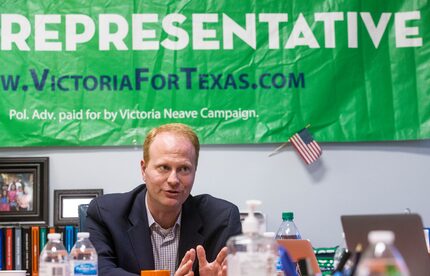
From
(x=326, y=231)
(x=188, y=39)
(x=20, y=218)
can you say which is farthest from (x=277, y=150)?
(x=20, y=218)

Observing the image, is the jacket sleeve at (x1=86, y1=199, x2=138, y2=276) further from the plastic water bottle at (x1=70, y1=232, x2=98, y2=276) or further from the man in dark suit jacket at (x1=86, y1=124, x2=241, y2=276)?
the plastic water bottle at (x1=70, y1=232, x2=98, y2=276)

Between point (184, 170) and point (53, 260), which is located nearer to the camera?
point (53, 260)

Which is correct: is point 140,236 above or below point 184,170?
below

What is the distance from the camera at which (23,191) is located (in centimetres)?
366

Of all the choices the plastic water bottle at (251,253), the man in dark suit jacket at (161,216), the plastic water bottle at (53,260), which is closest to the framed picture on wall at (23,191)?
the man in dark suit jacket at (161,216)

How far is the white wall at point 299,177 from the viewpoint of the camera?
3.71 m

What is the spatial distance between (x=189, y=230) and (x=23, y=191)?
4.63ft

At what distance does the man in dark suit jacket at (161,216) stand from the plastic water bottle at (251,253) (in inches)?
33.6

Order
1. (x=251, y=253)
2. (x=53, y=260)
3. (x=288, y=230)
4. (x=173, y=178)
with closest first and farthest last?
(x=251, y=253), (x=53, y=260), (x=173, y=178), (x=288, y=230)

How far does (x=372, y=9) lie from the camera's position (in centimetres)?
388

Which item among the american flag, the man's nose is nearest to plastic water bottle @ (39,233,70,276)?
the man's nose

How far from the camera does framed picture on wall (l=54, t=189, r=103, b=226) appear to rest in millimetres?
3650

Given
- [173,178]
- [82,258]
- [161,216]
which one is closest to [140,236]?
[161,216]

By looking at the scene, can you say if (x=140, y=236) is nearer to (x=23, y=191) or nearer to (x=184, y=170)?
(x=184, y=170)
